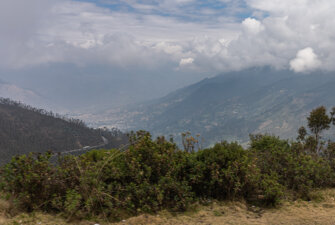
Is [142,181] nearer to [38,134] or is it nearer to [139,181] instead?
[139,181]

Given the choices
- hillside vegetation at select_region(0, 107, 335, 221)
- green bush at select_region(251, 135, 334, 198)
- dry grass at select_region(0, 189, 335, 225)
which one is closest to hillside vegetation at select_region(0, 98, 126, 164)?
hillside vegetation at select_region(0, 107, 335, 221)

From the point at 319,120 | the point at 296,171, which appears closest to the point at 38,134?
the point at 319,120

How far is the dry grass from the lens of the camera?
538cm

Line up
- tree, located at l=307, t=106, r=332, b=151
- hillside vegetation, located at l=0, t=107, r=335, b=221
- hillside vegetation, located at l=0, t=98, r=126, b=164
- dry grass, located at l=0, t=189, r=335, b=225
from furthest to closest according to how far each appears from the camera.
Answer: hillside vegetation, located at l=0, t=98, r=126, b=164 < tree, located at l=307, t=106, r=332, b=151 < hillside vegetation, located at l=0, t=107, r=335, b=221 < dry grass, located at l=0, t=189, r=335, b=225

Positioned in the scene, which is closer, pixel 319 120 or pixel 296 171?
pixel 296 171

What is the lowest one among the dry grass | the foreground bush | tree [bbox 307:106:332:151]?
the dry grass

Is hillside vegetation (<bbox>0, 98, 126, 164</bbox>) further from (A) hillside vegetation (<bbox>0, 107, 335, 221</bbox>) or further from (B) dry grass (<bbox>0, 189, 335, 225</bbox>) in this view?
(B) dry grass (<bbox>0, 189, 335, 225</bbox>)

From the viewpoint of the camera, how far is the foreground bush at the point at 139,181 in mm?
5641

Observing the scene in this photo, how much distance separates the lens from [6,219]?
5188 mm

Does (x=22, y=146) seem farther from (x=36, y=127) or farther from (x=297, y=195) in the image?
(x=297, y=195)

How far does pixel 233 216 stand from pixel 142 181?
2281 millimetres

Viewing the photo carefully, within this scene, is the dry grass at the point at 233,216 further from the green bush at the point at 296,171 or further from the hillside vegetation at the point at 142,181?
the green bush at the point at 296,171

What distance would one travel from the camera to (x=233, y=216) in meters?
6.18

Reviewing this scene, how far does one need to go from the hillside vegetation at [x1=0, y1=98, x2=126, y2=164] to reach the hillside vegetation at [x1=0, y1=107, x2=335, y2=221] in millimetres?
96680
